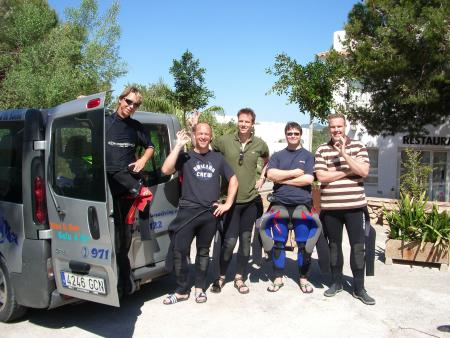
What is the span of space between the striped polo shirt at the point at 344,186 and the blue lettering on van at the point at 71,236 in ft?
8.17

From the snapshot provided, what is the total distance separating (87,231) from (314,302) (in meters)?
2.55

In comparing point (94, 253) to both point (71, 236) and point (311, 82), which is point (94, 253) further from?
point (311, 82)

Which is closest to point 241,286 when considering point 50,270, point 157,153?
point 157,153

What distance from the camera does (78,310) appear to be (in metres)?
4.62

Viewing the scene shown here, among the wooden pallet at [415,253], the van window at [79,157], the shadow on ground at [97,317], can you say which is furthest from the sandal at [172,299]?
the wooden pallet at [415,253]

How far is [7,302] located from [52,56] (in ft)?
40.1

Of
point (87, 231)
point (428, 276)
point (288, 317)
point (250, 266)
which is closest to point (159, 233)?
point (87, 231)

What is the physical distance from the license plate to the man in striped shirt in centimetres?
245

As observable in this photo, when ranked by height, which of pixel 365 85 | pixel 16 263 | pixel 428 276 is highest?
pixel 365 85

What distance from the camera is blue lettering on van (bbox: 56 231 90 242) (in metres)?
3.70

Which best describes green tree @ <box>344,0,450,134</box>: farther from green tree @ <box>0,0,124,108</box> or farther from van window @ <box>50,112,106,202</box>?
van window @ <box>50,112,106,202</box>

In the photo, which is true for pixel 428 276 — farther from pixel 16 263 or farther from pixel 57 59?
pixel 57 59

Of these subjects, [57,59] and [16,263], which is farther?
[57,59]

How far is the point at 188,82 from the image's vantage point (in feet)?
57.7
